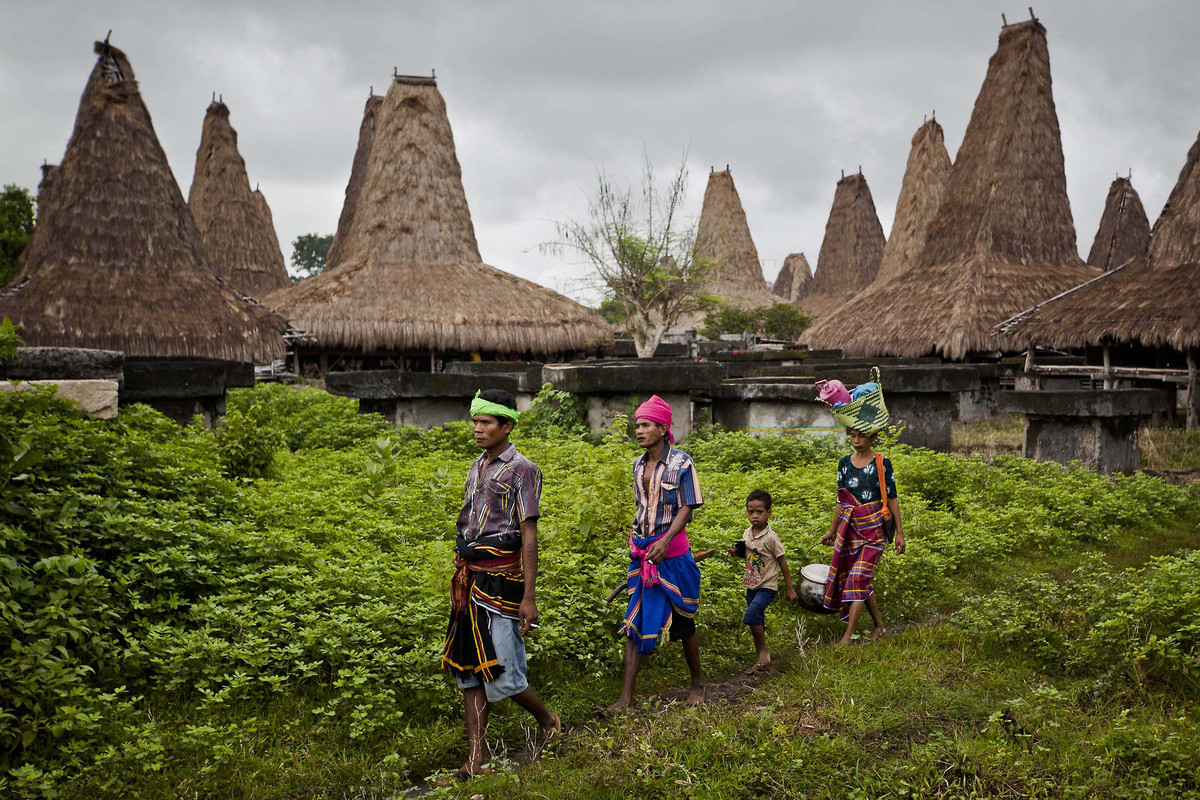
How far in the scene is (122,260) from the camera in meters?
16.0

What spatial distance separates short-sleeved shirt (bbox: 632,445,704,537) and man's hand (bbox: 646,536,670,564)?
94mm

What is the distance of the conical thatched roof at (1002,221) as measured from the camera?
19.6 metres

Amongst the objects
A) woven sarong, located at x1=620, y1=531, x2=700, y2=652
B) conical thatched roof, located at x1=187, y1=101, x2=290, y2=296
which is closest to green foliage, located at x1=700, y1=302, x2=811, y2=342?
conical thatched roof, located at x1=187, y1=101, x2=290, y2=296

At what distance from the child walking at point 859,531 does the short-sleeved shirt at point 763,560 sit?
1.62 ft

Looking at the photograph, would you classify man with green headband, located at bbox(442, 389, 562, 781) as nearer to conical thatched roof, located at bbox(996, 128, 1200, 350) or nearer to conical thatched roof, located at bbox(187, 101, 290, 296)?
conical thatched roof, located at bbox(996, 128, 1200, 350)

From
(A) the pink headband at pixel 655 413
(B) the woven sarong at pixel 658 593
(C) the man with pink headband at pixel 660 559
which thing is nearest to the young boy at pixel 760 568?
(C) the man with pink headband at pixel 660 559

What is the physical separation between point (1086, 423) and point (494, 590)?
8579 mm

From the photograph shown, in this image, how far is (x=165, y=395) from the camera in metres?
7.91

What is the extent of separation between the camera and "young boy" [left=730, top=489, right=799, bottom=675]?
14.3 ft

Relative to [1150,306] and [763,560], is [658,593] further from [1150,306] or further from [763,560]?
[1150,306]

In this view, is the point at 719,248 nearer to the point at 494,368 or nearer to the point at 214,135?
the point at 214,135

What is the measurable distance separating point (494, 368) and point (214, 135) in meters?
20.1

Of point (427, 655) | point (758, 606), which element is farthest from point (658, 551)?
point (427, 655)

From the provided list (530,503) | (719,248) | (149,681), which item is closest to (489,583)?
(530,503)
